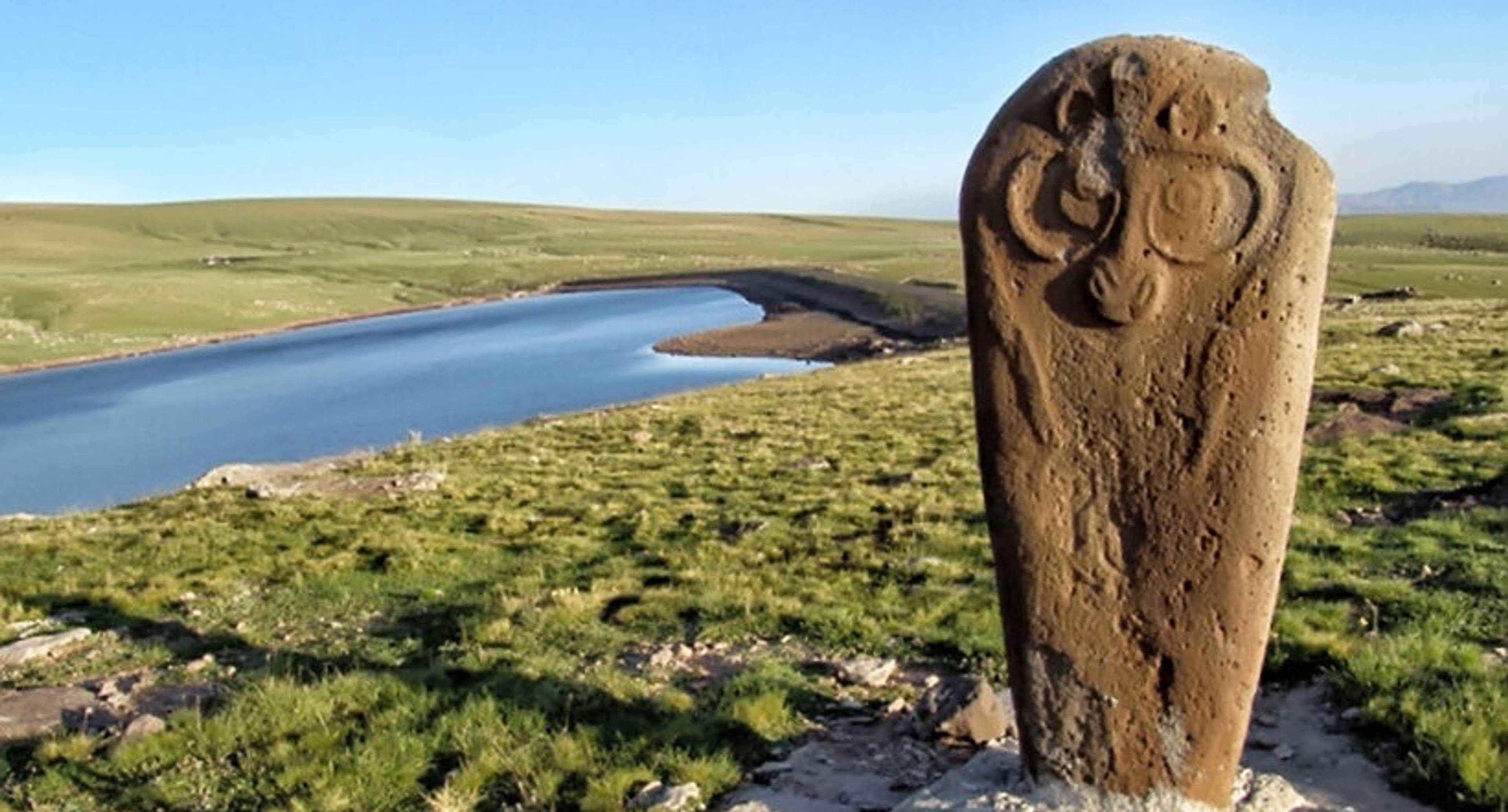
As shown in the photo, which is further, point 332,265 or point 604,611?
point 332,265

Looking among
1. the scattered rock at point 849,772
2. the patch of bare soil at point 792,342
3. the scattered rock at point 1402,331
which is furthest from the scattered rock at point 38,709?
the patch of bare soil at point 792,342

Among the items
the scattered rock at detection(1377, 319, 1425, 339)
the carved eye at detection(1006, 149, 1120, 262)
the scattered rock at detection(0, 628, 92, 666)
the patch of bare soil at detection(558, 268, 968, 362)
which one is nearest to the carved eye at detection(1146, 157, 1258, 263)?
the carved eye at detection(1006, 149, 1120, 262)

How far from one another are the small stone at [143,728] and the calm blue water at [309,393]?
66.8 ft

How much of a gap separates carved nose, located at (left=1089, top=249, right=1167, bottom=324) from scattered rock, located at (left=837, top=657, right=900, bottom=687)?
379 cm

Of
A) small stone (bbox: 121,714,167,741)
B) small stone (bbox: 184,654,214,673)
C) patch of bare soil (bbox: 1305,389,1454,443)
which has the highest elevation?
patch of bare soil (bbox: 1305,389,1454,443)

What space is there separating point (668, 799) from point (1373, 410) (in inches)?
675

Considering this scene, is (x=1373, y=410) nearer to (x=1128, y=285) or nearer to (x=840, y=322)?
(x=1128, y=285)

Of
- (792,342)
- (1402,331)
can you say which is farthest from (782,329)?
(1402,331)

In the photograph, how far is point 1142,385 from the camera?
18.3ft

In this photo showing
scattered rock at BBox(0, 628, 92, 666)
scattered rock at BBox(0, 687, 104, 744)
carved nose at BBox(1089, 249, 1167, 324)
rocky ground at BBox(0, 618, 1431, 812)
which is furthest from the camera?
scattered rock at BBox(0, 628, 92, 666)

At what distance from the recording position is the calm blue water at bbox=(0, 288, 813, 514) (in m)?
37.4

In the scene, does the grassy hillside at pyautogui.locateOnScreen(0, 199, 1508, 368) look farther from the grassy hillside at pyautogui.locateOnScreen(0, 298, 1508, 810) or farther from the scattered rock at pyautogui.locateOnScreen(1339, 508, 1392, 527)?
the grassy hillside at pyautogui.locateOnScreen(0, 298, 1508, 810)

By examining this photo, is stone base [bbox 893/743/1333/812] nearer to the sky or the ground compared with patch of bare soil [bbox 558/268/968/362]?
nearer to the sky

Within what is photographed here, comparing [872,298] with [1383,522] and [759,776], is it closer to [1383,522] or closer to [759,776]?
[1383,522]
